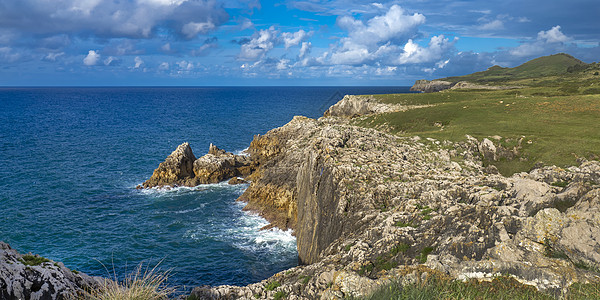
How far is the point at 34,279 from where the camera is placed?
413 inches

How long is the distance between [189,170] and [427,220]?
50.0 meters

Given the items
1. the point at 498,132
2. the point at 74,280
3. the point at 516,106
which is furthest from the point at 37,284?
the point at 516,106

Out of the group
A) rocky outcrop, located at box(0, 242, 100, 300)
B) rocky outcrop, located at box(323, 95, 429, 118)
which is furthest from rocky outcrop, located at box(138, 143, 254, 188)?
rocky outcrop, located at box(0, 242, 100, 300)

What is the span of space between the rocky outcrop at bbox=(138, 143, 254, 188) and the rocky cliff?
31.5m

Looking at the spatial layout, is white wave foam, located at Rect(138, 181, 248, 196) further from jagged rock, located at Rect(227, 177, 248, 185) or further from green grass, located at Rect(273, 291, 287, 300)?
green grass, located at Rect(273, 291, 287, 300)

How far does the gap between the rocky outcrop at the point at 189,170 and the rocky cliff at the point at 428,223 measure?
103 ft

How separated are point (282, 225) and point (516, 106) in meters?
43.4

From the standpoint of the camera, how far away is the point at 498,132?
38.4 meters

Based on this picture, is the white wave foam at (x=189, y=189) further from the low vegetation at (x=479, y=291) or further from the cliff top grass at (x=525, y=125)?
the low vegetation at (x=479, y=291)

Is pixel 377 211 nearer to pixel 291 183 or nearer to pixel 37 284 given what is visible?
pixel 37 284

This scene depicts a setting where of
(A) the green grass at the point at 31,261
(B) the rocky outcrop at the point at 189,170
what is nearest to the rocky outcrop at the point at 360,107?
(B) the rocky outcrop at the point at 189,170

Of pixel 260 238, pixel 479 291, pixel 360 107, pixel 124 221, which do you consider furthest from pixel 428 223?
pixel 360 107

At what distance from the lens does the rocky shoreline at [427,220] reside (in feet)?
36.6

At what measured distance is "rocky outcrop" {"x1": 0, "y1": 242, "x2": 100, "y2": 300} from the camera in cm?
988
